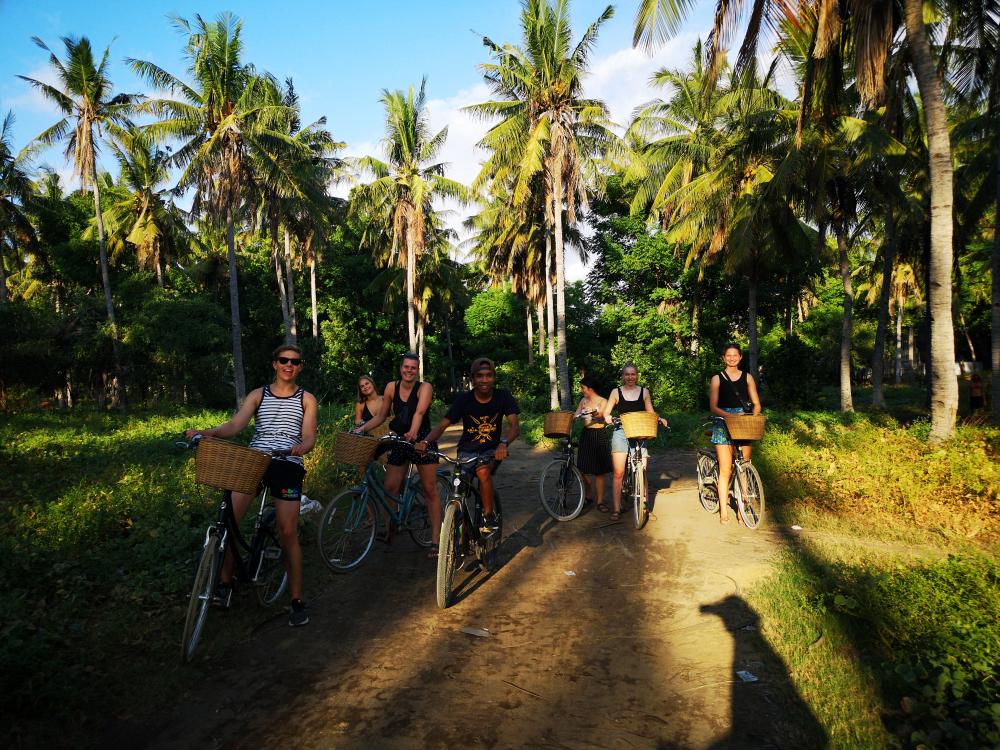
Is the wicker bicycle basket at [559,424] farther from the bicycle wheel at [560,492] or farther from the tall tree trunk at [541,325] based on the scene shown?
the tall tree trunk at [541,325]

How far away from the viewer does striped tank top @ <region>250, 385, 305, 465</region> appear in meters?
4.55

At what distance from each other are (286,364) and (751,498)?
5489 mm

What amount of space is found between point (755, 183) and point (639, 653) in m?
20.9

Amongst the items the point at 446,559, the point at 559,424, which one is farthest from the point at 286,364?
the point at 559,424

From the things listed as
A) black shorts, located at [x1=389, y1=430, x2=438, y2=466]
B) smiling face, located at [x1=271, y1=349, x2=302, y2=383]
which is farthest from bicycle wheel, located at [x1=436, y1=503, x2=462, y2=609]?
smiling face, located at [x1=271, y1=349, x2=302, y2=383]

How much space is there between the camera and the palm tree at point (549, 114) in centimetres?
2045

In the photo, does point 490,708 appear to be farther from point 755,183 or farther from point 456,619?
point 755,183

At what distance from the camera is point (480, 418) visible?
5863mm

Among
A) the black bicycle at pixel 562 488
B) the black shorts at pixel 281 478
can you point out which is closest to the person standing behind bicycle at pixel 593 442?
the black bicycle at pixel 562 488

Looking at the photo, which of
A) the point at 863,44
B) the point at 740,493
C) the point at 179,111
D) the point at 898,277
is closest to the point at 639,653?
the point at 740,493

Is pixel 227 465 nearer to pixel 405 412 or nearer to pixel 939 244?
pixel 405 412

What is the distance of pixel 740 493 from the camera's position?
720 cm

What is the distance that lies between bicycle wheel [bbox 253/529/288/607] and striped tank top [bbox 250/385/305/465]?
0.72 metres

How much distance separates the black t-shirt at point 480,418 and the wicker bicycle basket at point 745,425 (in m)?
Answer: 2.63
